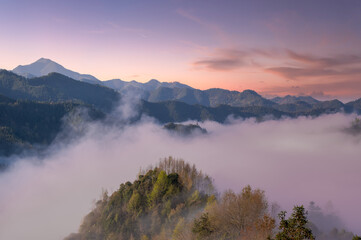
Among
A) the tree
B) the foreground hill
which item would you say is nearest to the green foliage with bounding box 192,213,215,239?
the foreground hill

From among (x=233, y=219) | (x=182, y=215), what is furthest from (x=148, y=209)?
(x=233, y=219)

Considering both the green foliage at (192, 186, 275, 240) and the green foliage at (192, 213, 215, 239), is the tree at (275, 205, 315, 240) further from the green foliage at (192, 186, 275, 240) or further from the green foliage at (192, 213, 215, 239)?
the green foliage at (192, 213, 215, 239)

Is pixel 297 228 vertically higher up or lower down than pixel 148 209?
higher up

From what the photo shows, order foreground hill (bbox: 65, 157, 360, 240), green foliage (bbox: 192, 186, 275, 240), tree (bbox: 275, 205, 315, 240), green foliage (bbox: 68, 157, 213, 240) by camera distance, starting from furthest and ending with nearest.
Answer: green foliage (bbox: 68, 157, 213, 240)
green foliage (bbox: 192, 186, 275, 240)
foreground hill (bbox: 65, 157, 360, 240)
tree (bbox: 275, 205, 315, 240)

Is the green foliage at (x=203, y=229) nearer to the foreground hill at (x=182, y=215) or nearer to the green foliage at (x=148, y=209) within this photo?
the foreground hill at (x=182, y=215)

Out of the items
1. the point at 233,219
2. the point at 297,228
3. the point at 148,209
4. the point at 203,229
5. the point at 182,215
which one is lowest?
the point at 148,209

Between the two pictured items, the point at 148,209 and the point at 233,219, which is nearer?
the point at 233,219

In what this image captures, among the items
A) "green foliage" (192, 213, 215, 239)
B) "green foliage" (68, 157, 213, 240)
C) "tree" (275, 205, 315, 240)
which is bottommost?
"green foliage" (68, 157, 213, 240)

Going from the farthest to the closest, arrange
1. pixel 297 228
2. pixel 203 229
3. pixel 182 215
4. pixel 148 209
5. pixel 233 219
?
pixel 148 209 → pixel 182 215 → pixel 233 219 → pixel 203 229 → pixel 297 228

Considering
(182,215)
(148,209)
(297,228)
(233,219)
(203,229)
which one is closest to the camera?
(297,228)

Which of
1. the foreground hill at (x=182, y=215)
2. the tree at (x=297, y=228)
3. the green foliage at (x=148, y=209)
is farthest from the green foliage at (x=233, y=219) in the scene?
the green foliage at (x=148, y=209)

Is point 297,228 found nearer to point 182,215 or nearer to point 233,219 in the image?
point 233,219

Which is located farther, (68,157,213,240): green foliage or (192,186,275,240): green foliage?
(68,157,213,240): green foliage

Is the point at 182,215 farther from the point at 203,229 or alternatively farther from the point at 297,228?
the point at 297,228
